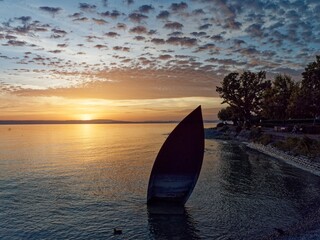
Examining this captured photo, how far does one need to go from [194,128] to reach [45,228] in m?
13.5

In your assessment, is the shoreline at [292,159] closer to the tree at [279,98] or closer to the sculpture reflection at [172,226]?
the tree at [279,98]

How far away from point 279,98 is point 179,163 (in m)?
74.0

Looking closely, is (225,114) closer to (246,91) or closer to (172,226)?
(246,91)

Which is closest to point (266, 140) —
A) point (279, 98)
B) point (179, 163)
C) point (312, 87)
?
point (312, 87)

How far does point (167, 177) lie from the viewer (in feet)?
86.2

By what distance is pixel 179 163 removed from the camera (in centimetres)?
2630

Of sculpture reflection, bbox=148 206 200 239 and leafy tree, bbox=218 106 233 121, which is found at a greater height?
leafy tree, bbox=218 106 233 121

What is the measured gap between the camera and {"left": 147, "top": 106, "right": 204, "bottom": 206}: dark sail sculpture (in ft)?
84.5

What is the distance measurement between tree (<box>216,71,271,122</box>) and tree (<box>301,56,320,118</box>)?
4218 cm

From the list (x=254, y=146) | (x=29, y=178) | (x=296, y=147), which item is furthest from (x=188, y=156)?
(x=254, y=146)

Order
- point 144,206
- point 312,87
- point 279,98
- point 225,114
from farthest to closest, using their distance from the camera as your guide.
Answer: point 225,114, point 279,98, point 312,87, point 144,206

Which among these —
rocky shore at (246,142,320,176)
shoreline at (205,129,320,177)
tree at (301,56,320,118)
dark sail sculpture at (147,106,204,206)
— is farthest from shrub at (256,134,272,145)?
dark sail sculpture at (147,106,204,206)

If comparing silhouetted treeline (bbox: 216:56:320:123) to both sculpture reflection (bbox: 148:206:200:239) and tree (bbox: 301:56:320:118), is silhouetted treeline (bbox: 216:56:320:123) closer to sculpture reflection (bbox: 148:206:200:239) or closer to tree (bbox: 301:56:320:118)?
tree (bbox: 301:56:320:118)

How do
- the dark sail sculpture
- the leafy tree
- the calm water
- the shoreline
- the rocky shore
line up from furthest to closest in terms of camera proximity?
1. the leafy tree
2. the shoreline
3. the rocky shore
4. the dark sail sculpture
5. the calm water
